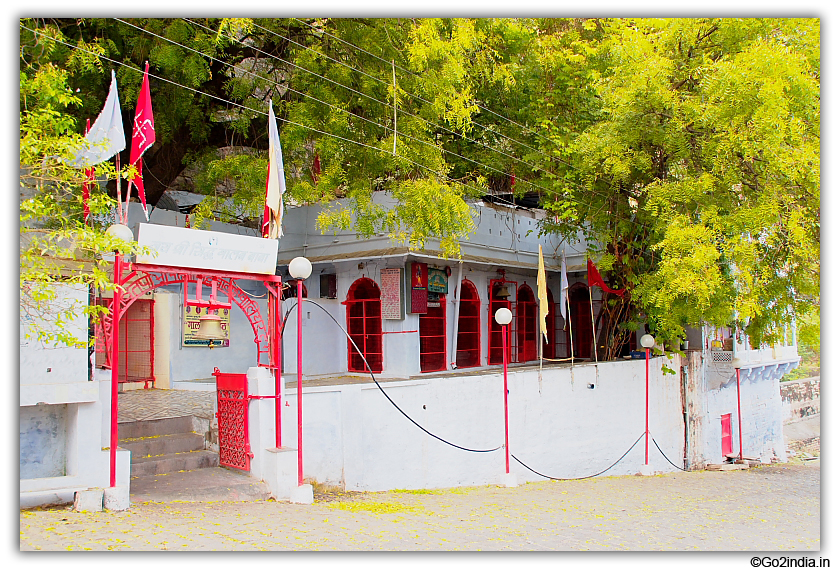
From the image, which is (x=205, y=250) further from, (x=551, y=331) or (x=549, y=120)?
(x=551, y=331)

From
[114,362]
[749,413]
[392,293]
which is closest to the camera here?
[114,362]

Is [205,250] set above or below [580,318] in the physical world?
above

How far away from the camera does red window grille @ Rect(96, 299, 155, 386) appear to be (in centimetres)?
1315

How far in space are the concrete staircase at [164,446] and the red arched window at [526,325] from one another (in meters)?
10.4

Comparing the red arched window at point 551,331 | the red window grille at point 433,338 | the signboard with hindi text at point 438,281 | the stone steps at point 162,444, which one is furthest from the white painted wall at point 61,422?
the red arched window at point 551,331

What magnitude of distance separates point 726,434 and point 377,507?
44.9 ft

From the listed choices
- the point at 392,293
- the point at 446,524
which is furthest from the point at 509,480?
the point at 392,293

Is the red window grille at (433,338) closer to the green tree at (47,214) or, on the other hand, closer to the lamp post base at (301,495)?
the lamp post base at (301,495)

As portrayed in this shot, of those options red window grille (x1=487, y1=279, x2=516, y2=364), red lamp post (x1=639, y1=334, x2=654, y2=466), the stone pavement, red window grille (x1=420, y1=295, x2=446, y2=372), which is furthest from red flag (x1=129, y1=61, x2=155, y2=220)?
red lamp post (x1=639, y1=334, x2=654, y2=466)

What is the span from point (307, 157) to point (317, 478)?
642cm

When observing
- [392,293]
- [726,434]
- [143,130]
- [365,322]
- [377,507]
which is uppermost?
[143,130]

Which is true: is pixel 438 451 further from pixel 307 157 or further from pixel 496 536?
pixel 307 157

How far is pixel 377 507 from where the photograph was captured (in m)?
8.22

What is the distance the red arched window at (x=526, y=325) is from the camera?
18328 mm
